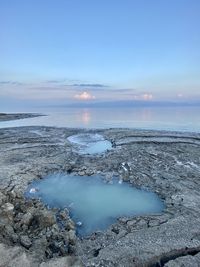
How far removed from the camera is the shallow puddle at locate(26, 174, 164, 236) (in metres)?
10.1

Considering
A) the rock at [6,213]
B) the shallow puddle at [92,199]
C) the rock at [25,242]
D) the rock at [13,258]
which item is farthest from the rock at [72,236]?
the rock at [6,213]

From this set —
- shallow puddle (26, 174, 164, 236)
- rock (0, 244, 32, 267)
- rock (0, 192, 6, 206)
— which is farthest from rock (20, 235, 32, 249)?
rock (0, 192, 6, 206)

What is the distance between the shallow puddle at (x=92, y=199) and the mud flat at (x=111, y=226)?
0.41m

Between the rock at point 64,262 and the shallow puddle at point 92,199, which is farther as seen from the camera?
the shallow puddle at point 92,199

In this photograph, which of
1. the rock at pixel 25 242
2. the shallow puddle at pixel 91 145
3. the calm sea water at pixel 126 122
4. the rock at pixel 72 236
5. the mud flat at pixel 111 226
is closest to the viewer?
the mud flat at pixel 111 226

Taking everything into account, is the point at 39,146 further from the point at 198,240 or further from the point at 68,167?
the point at 198,240

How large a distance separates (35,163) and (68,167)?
1.89 metres

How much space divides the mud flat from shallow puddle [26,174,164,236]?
410 millimetres

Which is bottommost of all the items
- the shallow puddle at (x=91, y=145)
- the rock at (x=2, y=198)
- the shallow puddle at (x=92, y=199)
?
the shallow puddle at (x=92, y=199)

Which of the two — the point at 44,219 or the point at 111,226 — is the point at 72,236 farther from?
the point at 111,226

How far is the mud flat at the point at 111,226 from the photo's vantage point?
7.23 meters

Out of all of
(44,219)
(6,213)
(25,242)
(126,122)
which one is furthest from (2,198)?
(126,122)

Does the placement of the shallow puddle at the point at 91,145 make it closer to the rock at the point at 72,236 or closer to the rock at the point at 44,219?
the rock at the point at 44,219

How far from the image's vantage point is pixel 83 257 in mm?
7418
